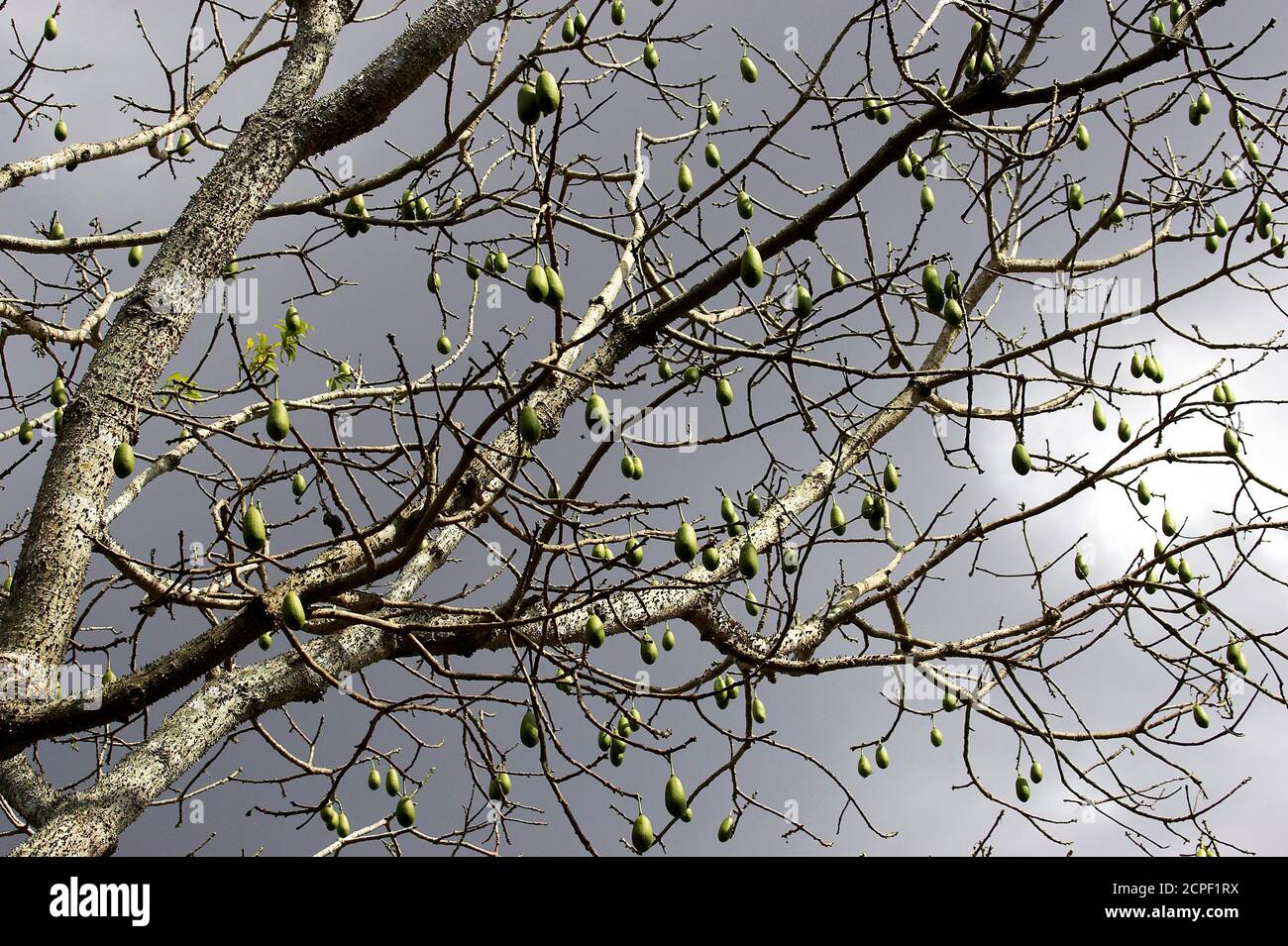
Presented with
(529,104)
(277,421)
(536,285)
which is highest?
(529,104)

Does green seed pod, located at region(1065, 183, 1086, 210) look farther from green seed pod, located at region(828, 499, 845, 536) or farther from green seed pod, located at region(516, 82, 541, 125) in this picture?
green seed pod, located at region(516, 82, 541, 125)

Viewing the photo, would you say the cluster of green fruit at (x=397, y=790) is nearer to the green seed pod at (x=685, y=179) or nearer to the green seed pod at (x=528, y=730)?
the green seed pod at (x=528, y=730)

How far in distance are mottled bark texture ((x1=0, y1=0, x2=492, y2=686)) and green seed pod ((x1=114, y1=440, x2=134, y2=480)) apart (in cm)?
2

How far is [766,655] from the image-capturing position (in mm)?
4027

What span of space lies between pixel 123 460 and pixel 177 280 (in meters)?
0.65

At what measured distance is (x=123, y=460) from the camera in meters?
3.29

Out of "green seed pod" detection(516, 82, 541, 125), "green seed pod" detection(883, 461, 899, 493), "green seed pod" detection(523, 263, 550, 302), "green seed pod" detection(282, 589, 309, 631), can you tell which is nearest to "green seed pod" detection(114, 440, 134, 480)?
"green seed pod" detection(282, 589, 309, 631)

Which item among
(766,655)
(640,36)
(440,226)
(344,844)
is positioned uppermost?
(640,36)

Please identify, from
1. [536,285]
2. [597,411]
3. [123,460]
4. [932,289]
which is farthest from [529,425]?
[932,289]

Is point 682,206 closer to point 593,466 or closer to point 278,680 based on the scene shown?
point 593,466

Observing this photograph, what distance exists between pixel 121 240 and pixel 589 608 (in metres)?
2.62

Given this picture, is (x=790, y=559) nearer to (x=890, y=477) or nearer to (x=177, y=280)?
(x=890, y=477)

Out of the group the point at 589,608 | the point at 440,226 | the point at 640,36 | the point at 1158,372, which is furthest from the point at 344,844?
the point at 1158,372
